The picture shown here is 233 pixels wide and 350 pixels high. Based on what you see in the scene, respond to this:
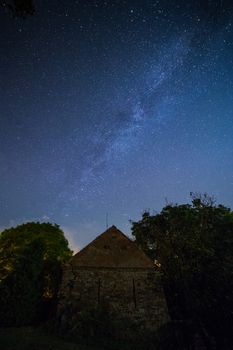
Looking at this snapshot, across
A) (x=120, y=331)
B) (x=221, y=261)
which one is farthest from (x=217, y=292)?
(x=120, y=331)

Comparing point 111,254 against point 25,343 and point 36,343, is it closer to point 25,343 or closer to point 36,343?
point 36,343

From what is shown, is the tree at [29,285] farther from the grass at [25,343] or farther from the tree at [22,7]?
the tree at [22,7]

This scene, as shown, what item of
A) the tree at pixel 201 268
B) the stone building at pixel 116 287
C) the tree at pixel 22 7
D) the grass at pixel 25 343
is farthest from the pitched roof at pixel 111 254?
the tree at pixel 22 7

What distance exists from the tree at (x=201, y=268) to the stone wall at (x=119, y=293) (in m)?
1.49

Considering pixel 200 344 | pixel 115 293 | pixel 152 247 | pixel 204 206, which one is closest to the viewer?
pixel 200 344

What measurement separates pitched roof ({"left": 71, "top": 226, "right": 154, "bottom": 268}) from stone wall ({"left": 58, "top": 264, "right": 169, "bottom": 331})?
0.44 metres

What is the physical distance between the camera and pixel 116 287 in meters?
19.0

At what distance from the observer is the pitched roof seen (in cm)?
2016

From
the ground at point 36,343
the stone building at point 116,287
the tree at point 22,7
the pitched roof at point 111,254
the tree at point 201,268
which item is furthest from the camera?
the pitched roof at point 111,254

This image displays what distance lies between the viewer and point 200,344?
1569 centimetres

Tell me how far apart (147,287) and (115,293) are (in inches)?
99.6

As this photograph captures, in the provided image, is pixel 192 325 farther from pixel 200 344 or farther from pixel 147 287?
pixel 147 287

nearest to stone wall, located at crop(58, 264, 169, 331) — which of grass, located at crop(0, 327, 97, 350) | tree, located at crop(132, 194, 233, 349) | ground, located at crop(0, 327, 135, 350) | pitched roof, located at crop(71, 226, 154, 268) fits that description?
pitched roof, located at crop(71, 226, 154, 268)

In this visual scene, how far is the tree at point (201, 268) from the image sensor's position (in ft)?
52.9
